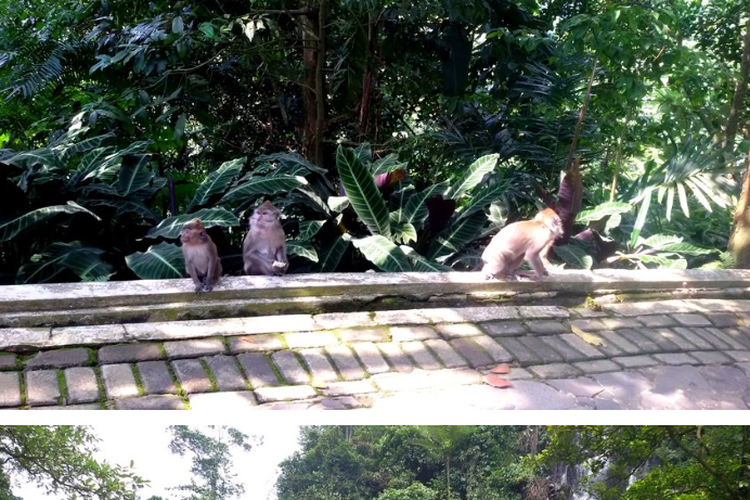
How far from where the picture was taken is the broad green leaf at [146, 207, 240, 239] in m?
4.88

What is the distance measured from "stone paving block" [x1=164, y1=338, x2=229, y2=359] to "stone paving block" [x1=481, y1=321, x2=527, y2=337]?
1577 millimetres

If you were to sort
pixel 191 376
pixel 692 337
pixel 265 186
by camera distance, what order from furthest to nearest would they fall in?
pixel 265 186, pixel 692 337, pixel 191 376

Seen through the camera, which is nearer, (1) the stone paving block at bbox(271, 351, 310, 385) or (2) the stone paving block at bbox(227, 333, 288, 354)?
(1) the stone paving block at bbox(271, 351, 310, 385)

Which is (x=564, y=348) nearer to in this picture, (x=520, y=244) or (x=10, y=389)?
(x=520, y=244)

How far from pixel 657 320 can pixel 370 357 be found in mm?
2177

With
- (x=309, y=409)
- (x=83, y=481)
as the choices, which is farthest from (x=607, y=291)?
(x=83, y=481)

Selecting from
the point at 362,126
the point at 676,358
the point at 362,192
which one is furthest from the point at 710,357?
the point at 362,126

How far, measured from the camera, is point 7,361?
343 centimetres

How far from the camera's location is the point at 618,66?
6.27 meters

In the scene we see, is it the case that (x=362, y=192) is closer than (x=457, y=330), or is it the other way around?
(x=457, y=330)

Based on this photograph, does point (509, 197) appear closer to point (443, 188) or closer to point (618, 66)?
point (443, 188)

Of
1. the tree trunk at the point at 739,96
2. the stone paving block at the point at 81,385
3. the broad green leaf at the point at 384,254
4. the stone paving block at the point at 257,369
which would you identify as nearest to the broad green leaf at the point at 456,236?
the broad green leaf at the point at 384,254

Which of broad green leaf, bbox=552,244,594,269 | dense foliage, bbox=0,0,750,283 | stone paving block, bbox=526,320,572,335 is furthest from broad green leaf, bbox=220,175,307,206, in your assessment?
Answer: broad green leaf, bbox=552,244,594,269

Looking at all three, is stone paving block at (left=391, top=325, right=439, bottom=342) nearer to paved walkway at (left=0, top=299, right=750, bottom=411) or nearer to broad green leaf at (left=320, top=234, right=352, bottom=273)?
paved walkway at (left=0, top=299, right=750, bottom=411)
